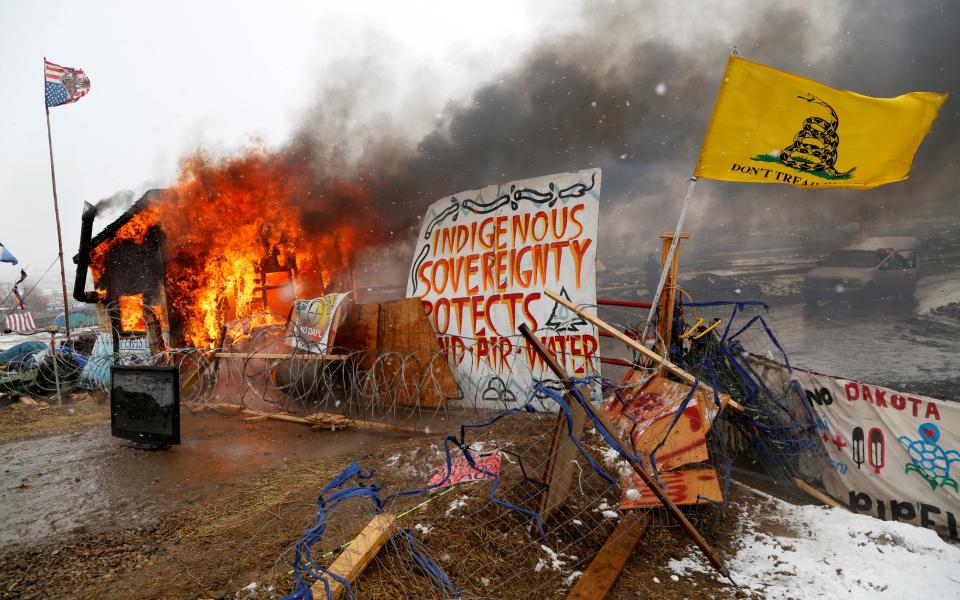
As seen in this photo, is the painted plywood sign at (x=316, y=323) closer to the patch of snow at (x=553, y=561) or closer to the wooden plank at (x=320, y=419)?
the wooden plank at (x=320, y=419)

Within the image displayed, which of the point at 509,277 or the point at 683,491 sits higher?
the point at 509,277

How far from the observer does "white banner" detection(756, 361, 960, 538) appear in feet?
17.5

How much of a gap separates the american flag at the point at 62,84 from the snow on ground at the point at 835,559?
23.6m

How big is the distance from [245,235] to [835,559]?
19418 millimetres

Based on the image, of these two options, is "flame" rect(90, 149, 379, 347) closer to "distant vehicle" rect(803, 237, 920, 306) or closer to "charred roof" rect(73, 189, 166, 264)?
"charred roof" rect(73, 189, 166, 264)

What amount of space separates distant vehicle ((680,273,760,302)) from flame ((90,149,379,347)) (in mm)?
17799

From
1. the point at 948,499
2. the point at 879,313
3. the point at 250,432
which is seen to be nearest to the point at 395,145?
the point at 250,432

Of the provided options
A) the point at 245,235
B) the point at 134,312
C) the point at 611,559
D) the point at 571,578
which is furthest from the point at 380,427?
the point at 134,312

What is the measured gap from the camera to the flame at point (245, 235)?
17.0 metres

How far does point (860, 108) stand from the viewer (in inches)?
224

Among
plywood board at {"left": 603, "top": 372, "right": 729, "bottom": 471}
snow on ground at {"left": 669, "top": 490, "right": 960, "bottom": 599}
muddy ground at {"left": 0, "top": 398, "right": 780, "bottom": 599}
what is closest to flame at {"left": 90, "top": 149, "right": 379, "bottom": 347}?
muddy ground at {"left": 0, "top": 398, "right": 780, "bottom": 599}

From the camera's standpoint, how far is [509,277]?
9.14 m

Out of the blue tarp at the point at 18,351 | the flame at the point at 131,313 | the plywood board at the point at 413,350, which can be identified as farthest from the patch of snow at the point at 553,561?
the blue tarp at the point at 18,351

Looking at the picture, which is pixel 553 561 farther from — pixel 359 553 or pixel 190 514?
pixel 190 514
